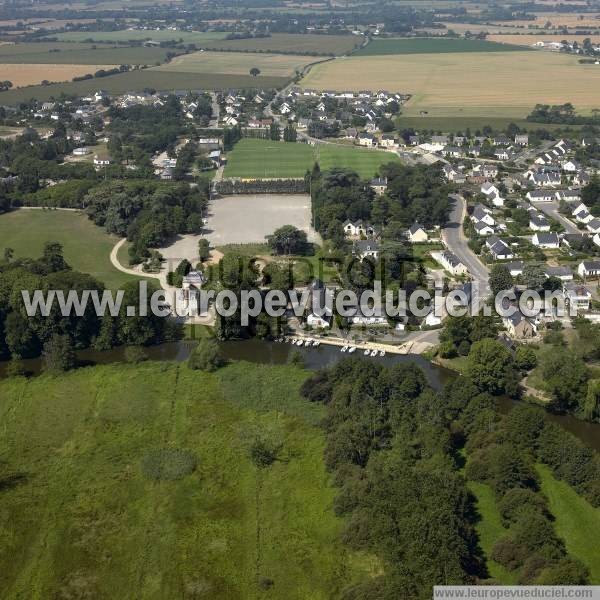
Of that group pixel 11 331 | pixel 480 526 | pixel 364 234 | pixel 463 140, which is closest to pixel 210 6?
pixel 463 140

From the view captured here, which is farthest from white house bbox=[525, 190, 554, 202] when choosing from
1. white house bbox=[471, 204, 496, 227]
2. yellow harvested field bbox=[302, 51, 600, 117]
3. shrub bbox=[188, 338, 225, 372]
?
shrub bbox=[188, 338, 225, 372]

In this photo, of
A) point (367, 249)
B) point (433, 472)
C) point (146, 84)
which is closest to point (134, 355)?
point (433, 472)

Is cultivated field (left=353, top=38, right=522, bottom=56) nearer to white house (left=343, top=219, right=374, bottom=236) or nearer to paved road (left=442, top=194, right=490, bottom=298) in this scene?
paved road (left=442, top=194, right=490, bottom=298)

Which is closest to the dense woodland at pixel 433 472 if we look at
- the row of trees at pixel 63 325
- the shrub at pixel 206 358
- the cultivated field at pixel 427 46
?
the shrub at pixel 206 358

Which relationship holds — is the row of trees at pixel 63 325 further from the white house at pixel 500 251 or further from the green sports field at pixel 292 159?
the green sports field at pixel 292 159

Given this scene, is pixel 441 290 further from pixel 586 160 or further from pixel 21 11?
pixel 21 11

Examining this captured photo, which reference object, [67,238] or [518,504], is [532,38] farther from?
[518,504]
